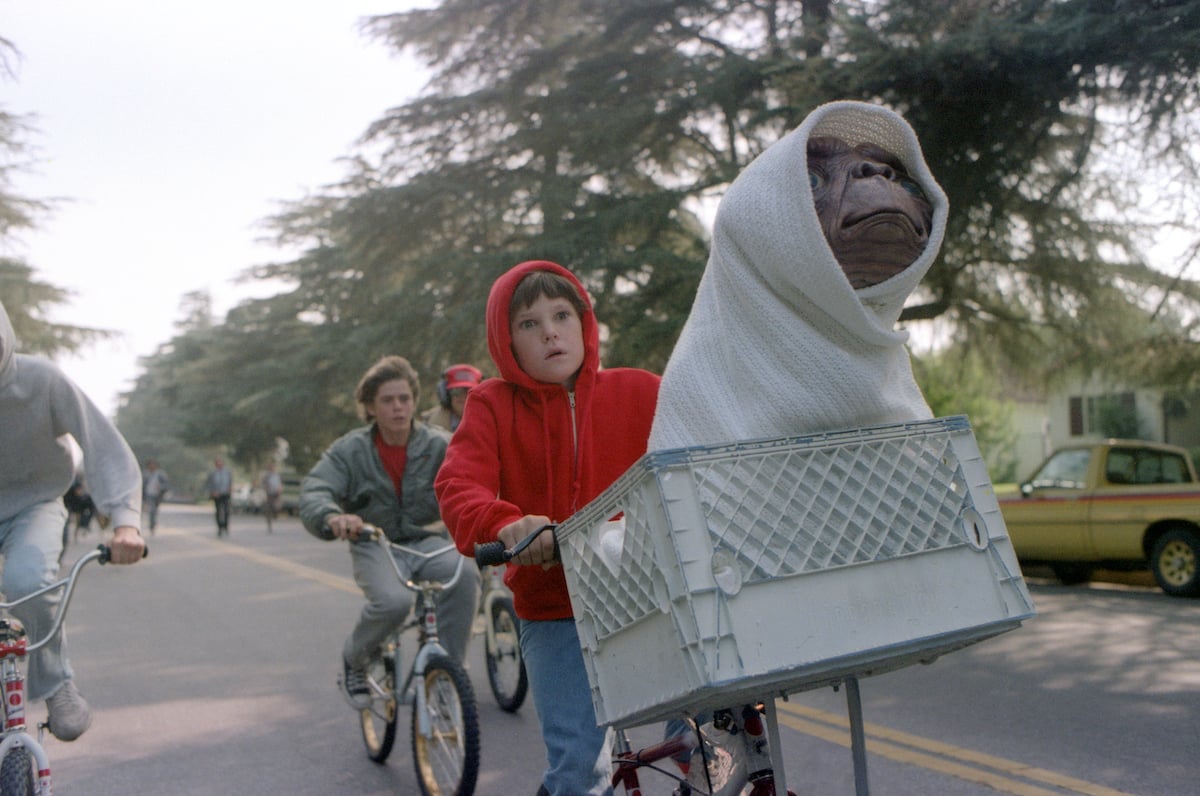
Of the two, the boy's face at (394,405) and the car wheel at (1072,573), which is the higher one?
the boy's face at (394,405)

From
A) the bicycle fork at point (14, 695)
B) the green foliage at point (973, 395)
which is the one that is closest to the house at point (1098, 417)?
the green foliage at point (973, 395)

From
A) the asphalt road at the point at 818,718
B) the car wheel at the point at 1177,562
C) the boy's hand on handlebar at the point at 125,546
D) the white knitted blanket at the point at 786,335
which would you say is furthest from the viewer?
the car wheel at the point at 1177,562

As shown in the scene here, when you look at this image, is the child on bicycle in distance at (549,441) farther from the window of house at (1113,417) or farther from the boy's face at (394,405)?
the window of house at (1113,417)

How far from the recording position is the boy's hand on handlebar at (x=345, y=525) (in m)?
5.21

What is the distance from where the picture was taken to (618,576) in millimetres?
1966

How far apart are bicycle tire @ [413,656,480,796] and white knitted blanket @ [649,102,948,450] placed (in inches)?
110

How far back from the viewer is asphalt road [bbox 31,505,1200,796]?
519cm

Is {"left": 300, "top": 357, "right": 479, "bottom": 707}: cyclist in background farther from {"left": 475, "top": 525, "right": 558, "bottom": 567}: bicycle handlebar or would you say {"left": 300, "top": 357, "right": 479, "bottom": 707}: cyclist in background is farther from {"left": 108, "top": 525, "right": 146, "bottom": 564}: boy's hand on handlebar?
{"left": 475, "top": 525, "right": 558, "bottom": 567}: bicycle handlebar

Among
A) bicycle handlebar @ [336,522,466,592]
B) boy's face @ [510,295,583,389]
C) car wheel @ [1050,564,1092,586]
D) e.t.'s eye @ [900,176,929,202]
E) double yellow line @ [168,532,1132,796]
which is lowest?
car wheel @ [1050,564,1092,586]

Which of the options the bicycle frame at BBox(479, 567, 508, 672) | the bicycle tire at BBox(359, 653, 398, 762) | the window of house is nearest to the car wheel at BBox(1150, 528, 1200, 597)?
the bicycle frame at BBox(479, 567, 508, 672)

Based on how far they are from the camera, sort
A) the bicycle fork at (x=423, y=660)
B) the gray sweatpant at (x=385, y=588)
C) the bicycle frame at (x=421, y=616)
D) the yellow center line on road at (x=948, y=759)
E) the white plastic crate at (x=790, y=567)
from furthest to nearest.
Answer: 1. the gray sweatpant at (x=385, y=588)
2. the bicycle frame at (x=421, y=616)
3. the bicycle fork at (x=423, y=660)
4. the yellow center line on road at (x=948, y=759)
5. the white plastic crate at (x=790, y=567)

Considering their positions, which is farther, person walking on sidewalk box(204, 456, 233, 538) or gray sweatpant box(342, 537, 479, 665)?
person walking on sidewalk box(204, 456, 233, 538)

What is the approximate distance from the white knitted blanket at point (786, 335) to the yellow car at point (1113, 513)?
398 inches

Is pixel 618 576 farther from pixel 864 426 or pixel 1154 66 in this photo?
pixel 1154 66
